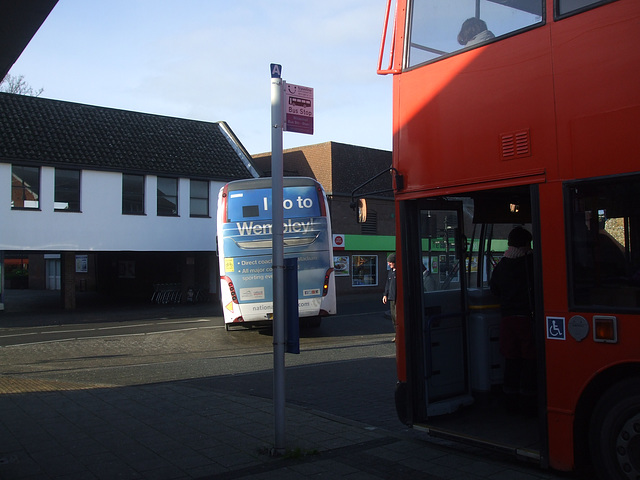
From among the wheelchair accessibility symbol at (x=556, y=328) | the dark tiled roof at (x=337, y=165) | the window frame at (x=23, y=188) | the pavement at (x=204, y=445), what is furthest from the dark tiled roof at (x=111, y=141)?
the wheelchair accessibility symbol at (x=556, y=328)

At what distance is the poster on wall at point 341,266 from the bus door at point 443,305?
25.3m

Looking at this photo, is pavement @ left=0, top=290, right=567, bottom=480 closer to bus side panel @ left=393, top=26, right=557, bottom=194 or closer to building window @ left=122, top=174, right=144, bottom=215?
bus side panel @ left=393, top=26, right=557, bottom=194

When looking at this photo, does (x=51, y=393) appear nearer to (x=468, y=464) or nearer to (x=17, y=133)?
(x=468, y=464)

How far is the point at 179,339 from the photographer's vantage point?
16.0 meters

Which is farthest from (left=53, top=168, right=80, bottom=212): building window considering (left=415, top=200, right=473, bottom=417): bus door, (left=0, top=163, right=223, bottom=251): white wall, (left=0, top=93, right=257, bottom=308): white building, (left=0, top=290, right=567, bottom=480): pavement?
(left=415, top=200, right=473, bottom=417): bus door

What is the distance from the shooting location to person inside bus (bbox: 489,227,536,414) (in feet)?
19.1

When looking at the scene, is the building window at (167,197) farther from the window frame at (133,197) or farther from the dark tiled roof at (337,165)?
the dark tiled roof at (337,165)

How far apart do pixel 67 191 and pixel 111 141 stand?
3.20 m

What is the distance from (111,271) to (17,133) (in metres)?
15.0

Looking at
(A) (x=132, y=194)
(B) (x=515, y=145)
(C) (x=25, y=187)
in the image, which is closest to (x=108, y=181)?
(A) (x=132, y=194)

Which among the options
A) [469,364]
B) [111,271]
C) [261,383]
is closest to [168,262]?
[111,271]

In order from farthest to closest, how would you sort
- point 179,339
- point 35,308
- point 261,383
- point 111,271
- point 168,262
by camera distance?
point 111,271
point 168,262
point 35,308
point 179,339
point 261,383

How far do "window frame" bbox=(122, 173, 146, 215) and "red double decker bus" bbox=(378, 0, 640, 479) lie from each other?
2233 centimetres

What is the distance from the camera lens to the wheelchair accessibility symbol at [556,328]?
4.68 meters
